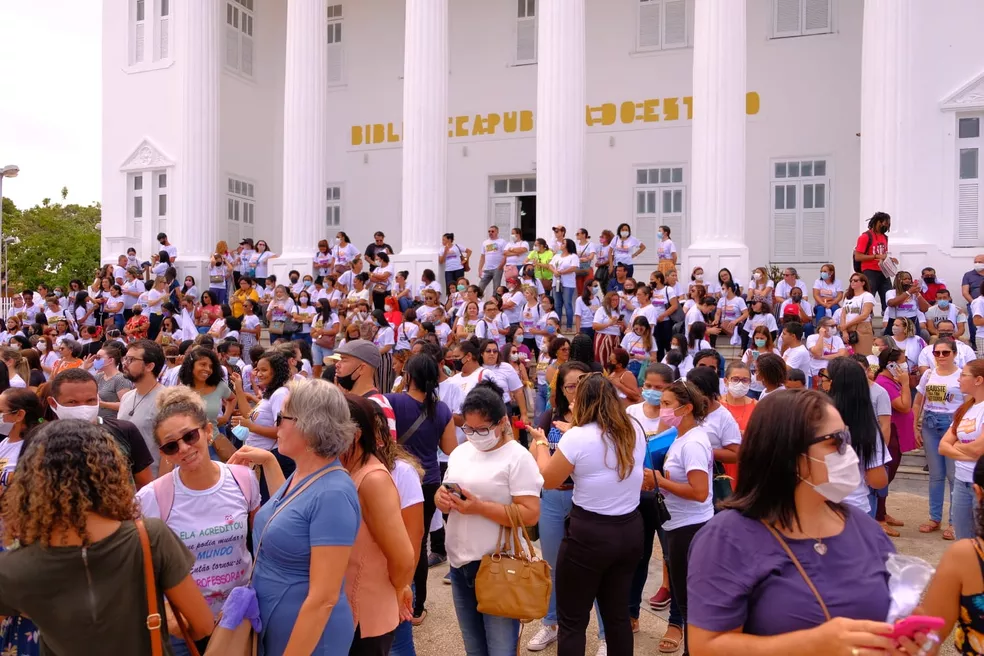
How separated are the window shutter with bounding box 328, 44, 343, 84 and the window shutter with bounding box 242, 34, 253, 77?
233 cm

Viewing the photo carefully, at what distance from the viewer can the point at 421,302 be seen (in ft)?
55.5

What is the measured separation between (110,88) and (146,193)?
3.33 meters

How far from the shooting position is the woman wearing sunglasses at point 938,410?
764 centimetres

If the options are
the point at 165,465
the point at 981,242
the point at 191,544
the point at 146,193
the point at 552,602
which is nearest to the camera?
the point at 191,544

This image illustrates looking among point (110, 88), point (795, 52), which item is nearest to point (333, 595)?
point (795, 52)

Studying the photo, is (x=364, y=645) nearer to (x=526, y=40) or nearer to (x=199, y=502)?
(x=199, y=502)

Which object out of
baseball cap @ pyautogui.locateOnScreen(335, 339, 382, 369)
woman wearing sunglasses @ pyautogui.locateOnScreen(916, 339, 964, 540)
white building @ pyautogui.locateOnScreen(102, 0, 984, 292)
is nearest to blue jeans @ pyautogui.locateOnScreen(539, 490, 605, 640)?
baseball cap @ pyautogui.locateOnScreen(335, 339, 382, 369)

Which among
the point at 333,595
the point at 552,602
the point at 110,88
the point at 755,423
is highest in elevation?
the point at 110,88

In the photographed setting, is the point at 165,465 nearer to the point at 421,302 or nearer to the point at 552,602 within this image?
the point at 552,602

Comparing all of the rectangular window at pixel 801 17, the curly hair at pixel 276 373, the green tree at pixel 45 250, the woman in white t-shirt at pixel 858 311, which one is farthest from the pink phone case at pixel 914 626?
the green tree at pixel 45 250

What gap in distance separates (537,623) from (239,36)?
22787mm

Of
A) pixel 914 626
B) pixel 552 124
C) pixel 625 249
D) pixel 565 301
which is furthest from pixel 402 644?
pixel 552 124

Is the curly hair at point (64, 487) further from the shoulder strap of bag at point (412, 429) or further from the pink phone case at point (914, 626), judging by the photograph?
the shoulder strap of bag at point (412, 429)

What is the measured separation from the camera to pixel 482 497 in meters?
4.10
